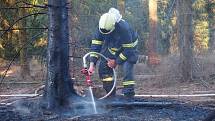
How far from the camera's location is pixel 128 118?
6.52m

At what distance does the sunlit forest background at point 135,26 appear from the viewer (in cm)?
1417

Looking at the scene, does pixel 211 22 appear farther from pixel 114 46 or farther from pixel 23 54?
pixel 114 46

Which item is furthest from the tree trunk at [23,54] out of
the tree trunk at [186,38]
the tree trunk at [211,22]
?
the tree trunk at [211,22]

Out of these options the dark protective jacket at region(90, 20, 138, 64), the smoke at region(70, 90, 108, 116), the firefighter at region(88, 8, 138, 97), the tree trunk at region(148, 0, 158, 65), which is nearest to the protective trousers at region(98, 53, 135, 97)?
the firefighter at region(88, 8, 138, 97)

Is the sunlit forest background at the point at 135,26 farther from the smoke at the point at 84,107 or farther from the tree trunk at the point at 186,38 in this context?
the smoke at the point at 84,107

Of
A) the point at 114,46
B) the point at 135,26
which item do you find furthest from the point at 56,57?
the point at 135,26

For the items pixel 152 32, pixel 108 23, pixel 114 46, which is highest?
pixel 152 32

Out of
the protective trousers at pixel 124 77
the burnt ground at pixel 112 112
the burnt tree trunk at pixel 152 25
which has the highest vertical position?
the burnt tree trunk at pixel 152 25

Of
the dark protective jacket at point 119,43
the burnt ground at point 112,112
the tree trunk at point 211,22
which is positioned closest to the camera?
the burnt ground at point 112,112

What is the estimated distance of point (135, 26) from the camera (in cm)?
2553

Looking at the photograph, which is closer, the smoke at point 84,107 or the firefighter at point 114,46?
the smoke at point 84,107

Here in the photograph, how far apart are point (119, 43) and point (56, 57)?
2.05 meters

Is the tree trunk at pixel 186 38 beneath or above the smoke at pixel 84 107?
above

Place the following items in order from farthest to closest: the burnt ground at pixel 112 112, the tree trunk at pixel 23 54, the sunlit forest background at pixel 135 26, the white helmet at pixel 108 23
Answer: the tree trunk at pixel 23 54 < the sunlit forest background at pixel 135 26 < the white helmet at pixel 108 23 < the burnt ground at pixel 112 112
